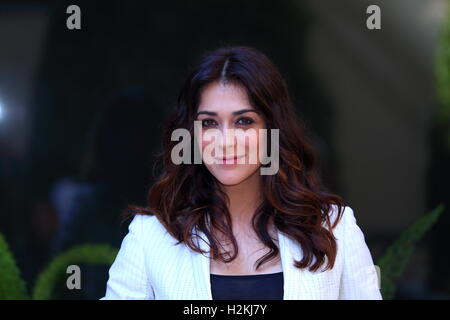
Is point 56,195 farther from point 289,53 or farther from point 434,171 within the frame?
point 434,171

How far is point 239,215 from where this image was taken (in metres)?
2.70

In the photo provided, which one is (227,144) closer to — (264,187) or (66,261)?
(264,187)

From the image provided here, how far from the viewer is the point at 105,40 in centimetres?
445

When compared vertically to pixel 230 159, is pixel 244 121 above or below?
above

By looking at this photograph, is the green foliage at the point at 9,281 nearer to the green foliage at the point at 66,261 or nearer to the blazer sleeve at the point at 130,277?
the green foliage at the point at 66,261

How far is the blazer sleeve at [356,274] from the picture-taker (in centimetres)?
253

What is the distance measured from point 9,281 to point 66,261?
65 centimetres

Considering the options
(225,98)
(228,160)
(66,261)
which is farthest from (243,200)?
(66,261)

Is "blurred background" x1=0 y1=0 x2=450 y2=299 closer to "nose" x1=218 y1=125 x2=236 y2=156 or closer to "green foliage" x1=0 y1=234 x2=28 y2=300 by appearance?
"green foliage" x1=0 y1=234 x2=28 y2=300

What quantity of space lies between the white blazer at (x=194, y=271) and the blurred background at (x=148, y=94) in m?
1.91

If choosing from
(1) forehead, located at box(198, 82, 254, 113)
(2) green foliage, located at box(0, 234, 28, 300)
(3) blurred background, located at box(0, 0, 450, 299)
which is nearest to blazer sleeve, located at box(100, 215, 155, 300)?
(1) forehead, located at box(198, 82, 254, 113)

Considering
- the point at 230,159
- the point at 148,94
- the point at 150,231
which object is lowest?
the point at 150,231
